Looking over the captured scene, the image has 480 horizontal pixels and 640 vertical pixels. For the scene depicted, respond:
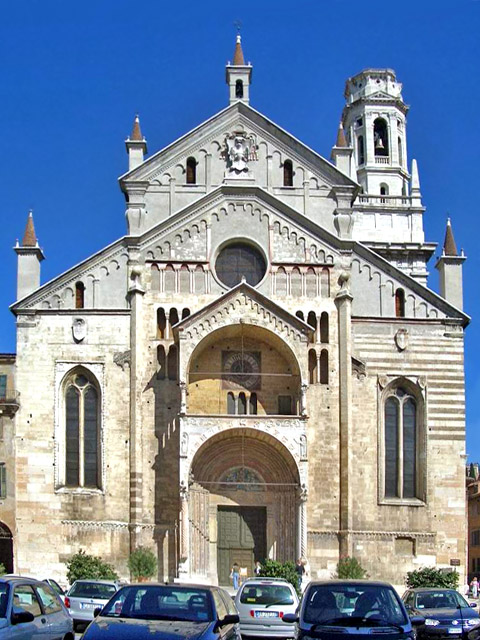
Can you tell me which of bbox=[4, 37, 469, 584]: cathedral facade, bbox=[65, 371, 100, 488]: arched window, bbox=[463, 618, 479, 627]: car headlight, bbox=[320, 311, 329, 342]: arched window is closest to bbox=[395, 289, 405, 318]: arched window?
bbox=[4, 37, 469, 584]: cathedral facade

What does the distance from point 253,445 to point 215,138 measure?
11920 mm

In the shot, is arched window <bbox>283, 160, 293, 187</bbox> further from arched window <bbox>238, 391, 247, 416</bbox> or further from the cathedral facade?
arched window <bbox>238, 391, 247, 416</bbox>

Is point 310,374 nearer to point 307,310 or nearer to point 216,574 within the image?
point 307,310

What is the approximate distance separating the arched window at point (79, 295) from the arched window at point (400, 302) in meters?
11.6

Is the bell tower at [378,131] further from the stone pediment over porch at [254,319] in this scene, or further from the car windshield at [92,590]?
the car windshield at [92,590]

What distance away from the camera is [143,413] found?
130ft

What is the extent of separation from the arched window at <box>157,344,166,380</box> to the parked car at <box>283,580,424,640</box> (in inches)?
945

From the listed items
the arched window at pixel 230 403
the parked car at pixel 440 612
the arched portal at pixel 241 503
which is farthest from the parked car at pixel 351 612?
the arched window at pixel 230 403

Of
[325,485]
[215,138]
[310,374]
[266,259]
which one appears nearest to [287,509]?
[325,485]

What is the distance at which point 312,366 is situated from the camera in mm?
40281

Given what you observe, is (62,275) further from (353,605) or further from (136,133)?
(353,605)

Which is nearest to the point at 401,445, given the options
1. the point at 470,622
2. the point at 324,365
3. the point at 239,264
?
the point at 324,365

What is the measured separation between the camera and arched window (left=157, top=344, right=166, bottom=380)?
40.0 metres

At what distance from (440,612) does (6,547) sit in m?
24.6
